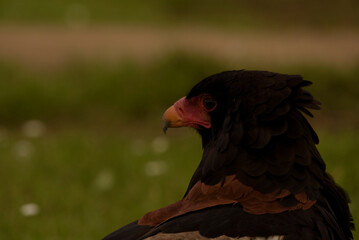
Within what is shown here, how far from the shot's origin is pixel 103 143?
5.90m

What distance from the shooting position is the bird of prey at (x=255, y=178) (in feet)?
→ 8.13

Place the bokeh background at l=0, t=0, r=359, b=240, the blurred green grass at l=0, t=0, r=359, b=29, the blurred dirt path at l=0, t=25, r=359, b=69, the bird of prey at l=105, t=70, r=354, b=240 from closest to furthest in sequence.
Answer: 1. the bird of prey at l=105, t=70, r=354, b=240
2. the bokeh background at l=0, t=0, r=359, b=240
3. the blurred dirt path at l=0, t=25, r=359, b=69
4. the blurred green grass at l=0, t=0, r=359, b=29

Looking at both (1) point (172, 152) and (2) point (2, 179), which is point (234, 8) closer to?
(1) point (172, 152)

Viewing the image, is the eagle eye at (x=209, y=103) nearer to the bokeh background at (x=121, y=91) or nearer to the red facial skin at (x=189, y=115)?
the red facial skin at (x=189, y=115)

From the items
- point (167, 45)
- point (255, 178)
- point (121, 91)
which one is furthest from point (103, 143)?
point (255, 178)

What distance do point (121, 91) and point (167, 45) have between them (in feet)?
4.91

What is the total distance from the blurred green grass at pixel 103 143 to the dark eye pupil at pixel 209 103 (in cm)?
155

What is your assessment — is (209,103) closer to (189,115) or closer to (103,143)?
(189,115)

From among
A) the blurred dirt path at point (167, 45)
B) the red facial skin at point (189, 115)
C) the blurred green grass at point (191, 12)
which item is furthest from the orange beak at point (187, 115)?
the blurred green grass at point (191, 12)

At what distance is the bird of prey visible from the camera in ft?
8.13

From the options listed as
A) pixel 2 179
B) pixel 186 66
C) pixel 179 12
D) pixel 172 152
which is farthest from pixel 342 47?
pixel 2 179

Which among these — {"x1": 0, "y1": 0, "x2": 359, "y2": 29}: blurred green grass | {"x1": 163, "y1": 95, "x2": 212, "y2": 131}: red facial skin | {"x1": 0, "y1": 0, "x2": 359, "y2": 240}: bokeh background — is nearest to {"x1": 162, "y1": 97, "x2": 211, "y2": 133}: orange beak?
{"x1": 163, "y1": 95, "x2": 212, "y2": 131}: red facial skin

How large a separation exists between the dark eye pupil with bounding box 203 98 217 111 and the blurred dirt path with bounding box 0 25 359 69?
5.01 meters

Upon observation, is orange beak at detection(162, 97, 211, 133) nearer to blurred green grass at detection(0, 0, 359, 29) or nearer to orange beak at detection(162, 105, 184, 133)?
orange beak at detection(162, 105, 184, 133)
